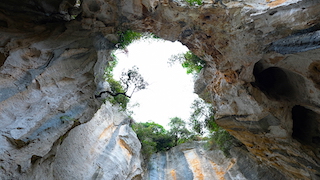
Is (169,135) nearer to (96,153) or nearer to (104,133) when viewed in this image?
(104,133)

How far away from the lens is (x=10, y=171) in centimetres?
424

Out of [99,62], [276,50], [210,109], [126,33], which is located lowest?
[210,109]

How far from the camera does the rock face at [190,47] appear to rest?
4887mm

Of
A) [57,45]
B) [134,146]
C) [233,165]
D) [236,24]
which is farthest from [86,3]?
[233,165]

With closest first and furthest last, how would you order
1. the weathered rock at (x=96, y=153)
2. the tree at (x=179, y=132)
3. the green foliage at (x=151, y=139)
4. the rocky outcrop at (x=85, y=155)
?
the rocky outcrop at (x=85, y=155), the weathered rock at (x=96, y=153), the green foliage at (x=151, y=139), the tree at (x=179, y=132)

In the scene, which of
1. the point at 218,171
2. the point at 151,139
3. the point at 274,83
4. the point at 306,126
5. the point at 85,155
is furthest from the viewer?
the point at 151,139

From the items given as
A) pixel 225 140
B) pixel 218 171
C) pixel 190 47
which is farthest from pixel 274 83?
pixel 218 171

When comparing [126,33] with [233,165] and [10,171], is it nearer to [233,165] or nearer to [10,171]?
[10,171]

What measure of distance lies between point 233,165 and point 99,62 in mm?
10020

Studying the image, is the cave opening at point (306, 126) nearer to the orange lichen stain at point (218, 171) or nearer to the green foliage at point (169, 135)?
the orange lichen stain at point (218, 171)

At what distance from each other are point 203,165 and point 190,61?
7956 mm

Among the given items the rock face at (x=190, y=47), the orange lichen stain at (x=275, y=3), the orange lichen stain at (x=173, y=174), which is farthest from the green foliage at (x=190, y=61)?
the orange lichen stain at (x=173, y=174)

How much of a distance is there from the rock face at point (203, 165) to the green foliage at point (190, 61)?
5.81m

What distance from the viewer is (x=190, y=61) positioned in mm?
10500
